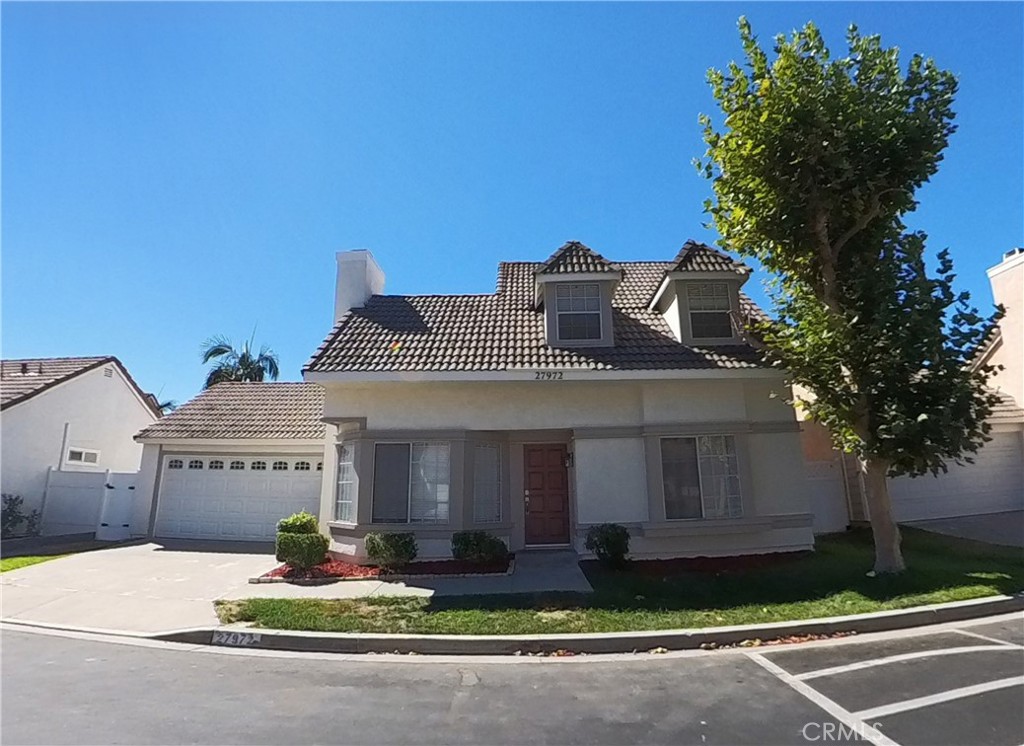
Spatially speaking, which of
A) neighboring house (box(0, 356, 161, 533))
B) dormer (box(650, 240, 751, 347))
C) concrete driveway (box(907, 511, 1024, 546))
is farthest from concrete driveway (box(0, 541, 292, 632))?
concrete driveway (box(907, 511, 1024, 546))

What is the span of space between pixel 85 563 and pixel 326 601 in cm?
760

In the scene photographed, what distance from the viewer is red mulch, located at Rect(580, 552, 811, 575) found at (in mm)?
10102

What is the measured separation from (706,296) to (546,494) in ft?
20.0

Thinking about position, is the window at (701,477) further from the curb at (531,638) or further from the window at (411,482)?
the window at (411,482)

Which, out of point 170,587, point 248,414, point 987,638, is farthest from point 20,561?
point 987,638

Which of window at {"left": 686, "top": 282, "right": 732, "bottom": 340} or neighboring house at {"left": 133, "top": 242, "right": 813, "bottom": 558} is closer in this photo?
neighboring house at {"left": 133, "top": 242, "right": 813, "bottom": 558}

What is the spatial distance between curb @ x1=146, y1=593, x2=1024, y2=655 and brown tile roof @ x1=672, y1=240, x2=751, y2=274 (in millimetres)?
7799

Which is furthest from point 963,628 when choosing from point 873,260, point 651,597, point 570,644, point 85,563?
point 85,563

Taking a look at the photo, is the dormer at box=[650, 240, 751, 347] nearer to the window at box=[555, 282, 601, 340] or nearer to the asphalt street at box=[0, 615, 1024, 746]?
the window at box=[555, 282, 601, 340]

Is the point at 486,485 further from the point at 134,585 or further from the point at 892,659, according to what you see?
the point at 892,659

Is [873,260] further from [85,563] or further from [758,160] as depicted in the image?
[85,563]

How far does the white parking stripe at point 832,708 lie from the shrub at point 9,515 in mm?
20834

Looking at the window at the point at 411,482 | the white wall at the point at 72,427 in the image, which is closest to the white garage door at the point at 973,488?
the window at the point at 411,482

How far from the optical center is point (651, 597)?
846 cm
